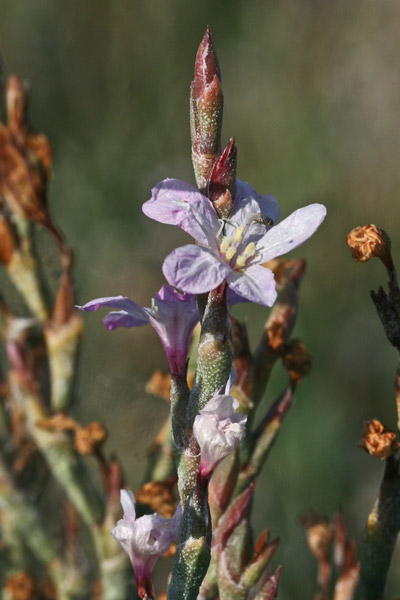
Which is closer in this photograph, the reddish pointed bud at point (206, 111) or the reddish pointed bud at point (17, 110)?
the reddish pointed bud at point (206, 111)

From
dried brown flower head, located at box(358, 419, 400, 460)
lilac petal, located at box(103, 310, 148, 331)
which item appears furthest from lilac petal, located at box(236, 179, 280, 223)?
dried brown flower head, located at box(358, 419, 400, 460)

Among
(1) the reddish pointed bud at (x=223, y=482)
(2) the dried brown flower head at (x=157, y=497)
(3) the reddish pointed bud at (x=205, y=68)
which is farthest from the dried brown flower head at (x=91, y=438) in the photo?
(3) the reddish pointed bud at (x=205, y=68)

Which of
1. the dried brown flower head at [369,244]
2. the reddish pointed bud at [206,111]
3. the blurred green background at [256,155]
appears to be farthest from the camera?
the blurred green background at [256,155]

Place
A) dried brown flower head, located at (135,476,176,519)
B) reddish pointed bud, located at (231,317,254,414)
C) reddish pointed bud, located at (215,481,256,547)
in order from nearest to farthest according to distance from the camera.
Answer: reddish pointed bud, located at (215,481,256,547), reddish pointed bud, located at (231,317,254,414), dried brown flower head, located at (135,476,176,519)

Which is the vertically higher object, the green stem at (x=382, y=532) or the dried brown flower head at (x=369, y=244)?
the dried brown flower head at (x=369, y=244)

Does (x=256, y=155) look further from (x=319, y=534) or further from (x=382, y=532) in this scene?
(x=382, y=532)

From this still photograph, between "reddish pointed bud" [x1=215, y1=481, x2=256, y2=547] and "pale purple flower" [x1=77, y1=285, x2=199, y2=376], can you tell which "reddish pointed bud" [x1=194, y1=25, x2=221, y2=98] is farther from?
"reddish pointed bud" [x1=215, y1=481, x2=256, y2=547]

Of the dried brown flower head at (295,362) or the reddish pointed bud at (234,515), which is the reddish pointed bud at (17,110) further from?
the reddish pointed bud at (234,515)
